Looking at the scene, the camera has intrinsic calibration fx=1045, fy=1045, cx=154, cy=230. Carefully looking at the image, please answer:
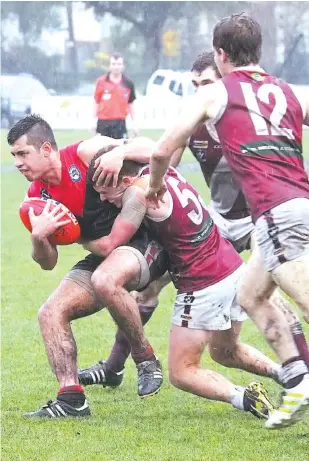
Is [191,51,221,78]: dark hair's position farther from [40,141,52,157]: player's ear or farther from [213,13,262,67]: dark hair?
[213,13,262,67]: dark hair

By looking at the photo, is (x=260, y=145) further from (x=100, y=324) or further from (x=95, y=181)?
(x=100, y=324)

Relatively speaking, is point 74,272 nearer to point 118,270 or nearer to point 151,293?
point 118,270

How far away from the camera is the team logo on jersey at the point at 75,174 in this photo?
585cm

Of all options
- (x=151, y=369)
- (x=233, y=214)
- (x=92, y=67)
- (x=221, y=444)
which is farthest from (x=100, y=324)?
(x=92, y=67)

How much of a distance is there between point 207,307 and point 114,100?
14.4m

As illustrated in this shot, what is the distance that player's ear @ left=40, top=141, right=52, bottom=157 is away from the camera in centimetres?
577

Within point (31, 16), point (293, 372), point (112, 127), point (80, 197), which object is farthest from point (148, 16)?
point (293, 372)

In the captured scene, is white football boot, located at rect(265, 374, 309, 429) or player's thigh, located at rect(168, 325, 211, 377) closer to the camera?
white football boot, located at rect(265, 374, 309, 429)

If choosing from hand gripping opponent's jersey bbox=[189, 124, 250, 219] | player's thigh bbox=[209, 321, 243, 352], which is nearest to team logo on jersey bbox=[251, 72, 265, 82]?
player's thigh bbox=[209, 321, 243, 352]

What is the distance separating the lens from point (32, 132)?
18.9ft

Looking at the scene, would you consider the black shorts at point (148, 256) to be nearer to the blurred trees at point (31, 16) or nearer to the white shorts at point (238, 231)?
the white shorts at point (238, 231)

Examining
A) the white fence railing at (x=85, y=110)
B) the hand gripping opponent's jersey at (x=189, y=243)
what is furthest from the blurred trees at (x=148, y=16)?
the hand gripping opponent's jersey at (x=189, y=243)

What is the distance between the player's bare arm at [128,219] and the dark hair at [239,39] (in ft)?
3.36

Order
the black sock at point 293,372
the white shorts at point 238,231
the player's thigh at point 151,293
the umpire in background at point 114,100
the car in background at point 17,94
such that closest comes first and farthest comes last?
1. the black sock at point 293,372
2. the player's thigh at point 151,293
3. the white shorts at point 238,231
4. the umpire in background at point 114,100
5. the car in background at point 17,94
